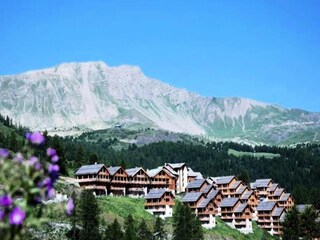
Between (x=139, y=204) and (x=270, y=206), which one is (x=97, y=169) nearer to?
(x=139, y=204)

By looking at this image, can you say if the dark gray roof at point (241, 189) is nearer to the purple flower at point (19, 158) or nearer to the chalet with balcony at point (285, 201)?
the chalet with balcony at point (285, 201)

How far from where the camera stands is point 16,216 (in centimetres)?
792

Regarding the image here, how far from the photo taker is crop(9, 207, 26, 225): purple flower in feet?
26.0

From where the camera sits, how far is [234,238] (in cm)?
13288

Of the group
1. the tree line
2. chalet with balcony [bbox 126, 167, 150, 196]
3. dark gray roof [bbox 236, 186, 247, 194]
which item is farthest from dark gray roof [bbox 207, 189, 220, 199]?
the tree line

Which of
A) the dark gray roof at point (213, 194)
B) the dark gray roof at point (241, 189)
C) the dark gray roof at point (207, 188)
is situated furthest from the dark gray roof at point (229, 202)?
the dark gray roof at point (241, 189)

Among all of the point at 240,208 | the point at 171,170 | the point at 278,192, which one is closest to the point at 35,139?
the point at 240,208

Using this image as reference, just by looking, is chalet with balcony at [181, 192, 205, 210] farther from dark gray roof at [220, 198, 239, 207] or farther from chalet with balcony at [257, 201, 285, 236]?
chalet with balcony at [257, 201, 285, 236]

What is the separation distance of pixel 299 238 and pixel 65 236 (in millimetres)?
63968

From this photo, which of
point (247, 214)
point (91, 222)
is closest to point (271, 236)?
point (247, 214)

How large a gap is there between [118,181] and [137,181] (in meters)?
8.28

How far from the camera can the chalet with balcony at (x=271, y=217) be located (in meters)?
158

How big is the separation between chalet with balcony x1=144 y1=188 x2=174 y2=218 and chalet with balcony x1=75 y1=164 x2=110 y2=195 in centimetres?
1285

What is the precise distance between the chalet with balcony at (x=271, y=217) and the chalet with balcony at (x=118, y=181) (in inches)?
1662
